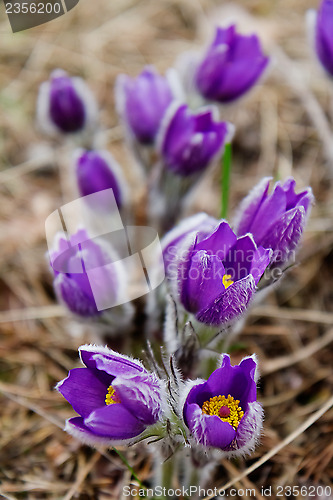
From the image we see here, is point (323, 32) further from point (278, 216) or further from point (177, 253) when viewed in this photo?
point (177, 253)

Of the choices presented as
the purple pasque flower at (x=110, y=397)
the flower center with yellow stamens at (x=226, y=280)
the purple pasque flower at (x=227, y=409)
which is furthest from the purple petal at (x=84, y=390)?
the flower center with yellow stamens at (x=226, y=280)

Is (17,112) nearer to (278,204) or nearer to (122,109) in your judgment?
(122,109)

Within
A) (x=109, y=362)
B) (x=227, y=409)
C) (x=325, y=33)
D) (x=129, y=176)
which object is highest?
(x=325, y=33)

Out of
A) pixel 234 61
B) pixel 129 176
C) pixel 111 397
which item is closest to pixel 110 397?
pixel 111 397

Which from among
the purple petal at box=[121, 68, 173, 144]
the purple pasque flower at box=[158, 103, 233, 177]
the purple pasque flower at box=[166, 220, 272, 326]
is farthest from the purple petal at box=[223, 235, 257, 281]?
the purple petal at box=[121, 68, 173, 144]

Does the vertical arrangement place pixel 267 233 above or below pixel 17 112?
above

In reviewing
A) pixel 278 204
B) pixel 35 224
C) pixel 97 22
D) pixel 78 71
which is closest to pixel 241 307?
pixel 278 204

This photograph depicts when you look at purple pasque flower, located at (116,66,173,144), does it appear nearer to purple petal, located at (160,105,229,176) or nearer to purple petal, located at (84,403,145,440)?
purple petal, located at (160,105,229,176)

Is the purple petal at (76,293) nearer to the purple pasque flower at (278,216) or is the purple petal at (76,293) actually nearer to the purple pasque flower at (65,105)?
the purple pasque flower at (278,216)
